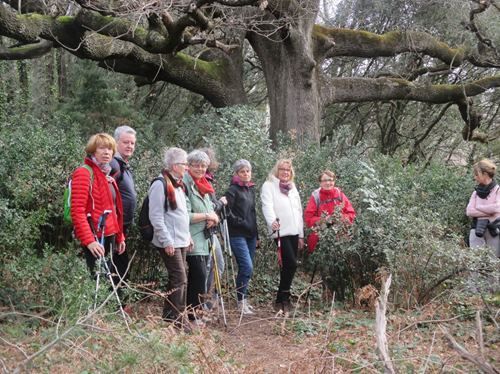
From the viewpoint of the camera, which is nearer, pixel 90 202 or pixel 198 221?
pixel 90 202

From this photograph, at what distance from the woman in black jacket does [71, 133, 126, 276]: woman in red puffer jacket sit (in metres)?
1.63

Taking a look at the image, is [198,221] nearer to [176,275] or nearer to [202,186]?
[202,186]

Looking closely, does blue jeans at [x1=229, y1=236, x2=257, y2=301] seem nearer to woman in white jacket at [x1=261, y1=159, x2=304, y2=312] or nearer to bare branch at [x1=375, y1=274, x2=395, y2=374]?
woman in white jacket at [x1=261, y1=159, x2=304, y2=312]

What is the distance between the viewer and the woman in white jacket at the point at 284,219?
295 inches

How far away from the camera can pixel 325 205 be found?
7.77 meters

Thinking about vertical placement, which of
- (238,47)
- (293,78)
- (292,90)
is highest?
(238,47)

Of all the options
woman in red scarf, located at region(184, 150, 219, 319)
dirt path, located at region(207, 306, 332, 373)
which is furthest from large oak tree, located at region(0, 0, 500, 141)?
dirt path, located at region(207, 306, 332, 373)

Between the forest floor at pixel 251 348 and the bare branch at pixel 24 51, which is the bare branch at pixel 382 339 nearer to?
the forest floor at pixel 251 348

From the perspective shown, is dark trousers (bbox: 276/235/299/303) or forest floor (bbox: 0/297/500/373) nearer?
forest floor (bbox: 0/297/500/373)

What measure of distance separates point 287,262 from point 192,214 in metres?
1.48

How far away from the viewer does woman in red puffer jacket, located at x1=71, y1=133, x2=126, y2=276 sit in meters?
5.63

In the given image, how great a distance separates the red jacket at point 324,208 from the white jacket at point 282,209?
146mm

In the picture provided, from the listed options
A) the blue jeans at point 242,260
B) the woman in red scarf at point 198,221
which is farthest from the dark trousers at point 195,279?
the blue jeans at point 242,260

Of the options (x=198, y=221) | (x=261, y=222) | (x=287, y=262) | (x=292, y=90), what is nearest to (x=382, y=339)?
(x=198, y=221)
